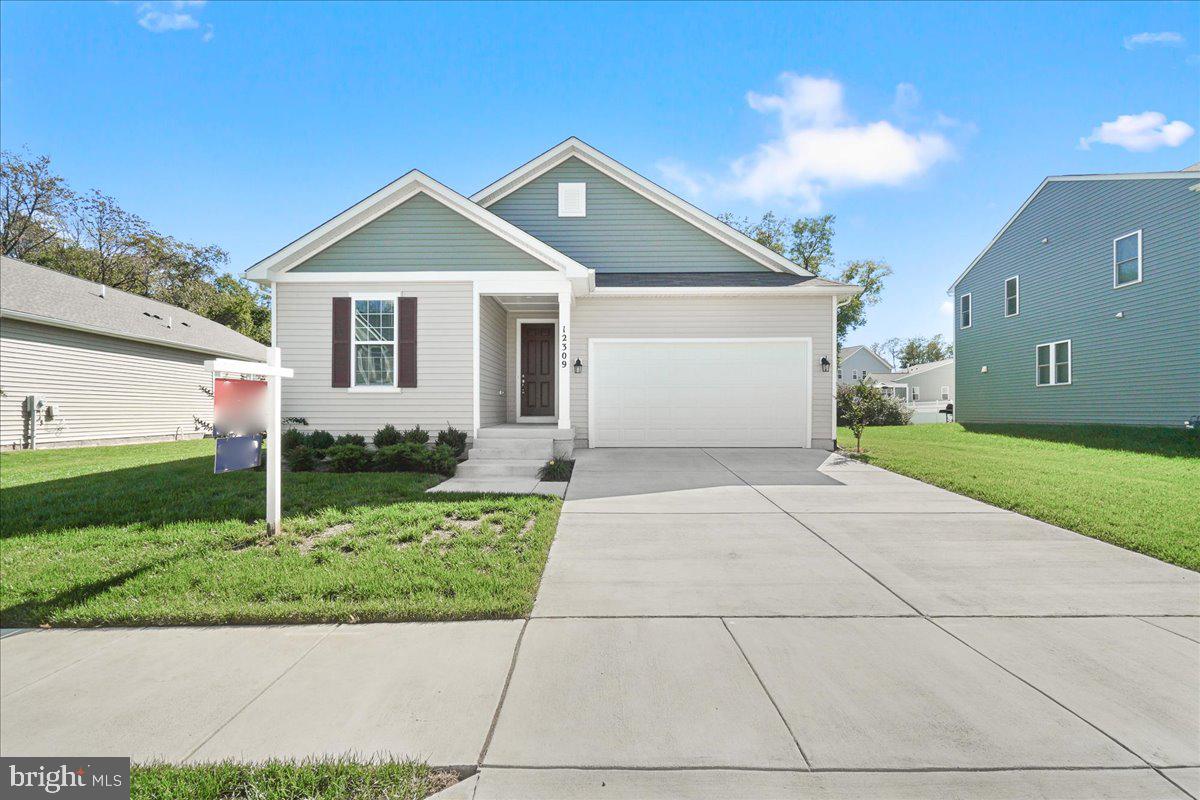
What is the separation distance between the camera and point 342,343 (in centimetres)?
940

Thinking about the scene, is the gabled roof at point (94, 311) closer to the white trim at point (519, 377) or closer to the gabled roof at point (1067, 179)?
the white trim at point (519, 377)

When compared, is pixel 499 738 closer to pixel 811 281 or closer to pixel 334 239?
pixel 334 239

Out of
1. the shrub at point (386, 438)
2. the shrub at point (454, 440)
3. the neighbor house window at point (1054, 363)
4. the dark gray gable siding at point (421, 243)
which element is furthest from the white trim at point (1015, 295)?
the shrub at point (386, 438)

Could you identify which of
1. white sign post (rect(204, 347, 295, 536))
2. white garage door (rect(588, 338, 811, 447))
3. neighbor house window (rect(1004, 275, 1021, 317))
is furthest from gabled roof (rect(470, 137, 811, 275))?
neighbor house window (rect(1004, 275, 1021, 317))

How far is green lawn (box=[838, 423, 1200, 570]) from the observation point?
5.01 metres

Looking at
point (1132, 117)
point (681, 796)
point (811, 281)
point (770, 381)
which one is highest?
point (1132, 117)

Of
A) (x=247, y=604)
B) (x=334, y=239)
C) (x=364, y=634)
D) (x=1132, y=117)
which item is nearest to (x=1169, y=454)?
(x=1132, y=117)

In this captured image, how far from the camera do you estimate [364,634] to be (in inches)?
118

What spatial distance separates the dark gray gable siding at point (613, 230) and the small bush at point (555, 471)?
5.76 metres

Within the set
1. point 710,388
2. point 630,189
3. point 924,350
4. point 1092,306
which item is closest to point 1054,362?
point 1092,306

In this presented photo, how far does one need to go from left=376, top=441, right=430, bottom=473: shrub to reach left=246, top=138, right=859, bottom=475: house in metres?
0.99

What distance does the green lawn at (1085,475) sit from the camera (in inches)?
197

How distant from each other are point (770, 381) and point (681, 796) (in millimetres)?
9926

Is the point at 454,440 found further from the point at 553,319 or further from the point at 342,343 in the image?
the point at 553,319
